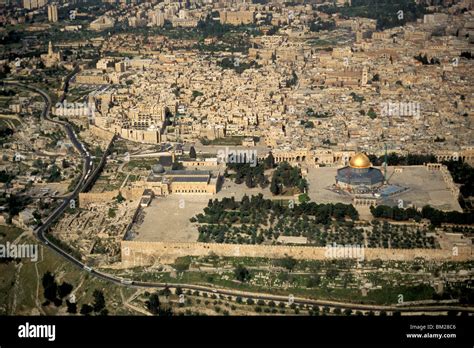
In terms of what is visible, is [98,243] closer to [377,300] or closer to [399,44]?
[377,300]

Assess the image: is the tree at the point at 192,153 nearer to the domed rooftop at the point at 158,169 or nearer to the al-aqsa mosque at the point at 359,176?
the domed rooftop at the point at 158,169

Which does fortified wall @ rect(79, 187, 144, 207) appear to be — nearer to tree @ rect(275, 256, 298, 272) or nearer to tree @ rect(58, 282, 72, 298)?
tree @ rect(58, 282, 72, 298)

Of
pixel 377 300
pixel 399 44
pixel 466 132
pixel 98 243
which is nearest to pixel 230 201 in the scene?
pixel 98 243

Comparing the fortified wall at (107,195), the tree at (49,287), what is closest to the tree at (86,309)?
the tree at (49,287)

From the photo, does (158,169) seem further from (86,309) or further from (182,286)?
(86,309)

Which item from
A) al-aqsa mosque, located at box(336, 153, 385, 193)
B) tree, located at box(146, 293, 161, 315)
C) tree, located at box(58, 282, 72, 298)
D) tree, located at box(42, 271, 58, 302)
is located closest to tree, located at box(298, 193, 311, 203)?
al-aqsa mosque, located at box(336, 153, 385, 193)

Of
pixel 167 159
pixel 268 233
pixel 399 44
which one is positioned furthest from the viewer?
pixel 399 44
